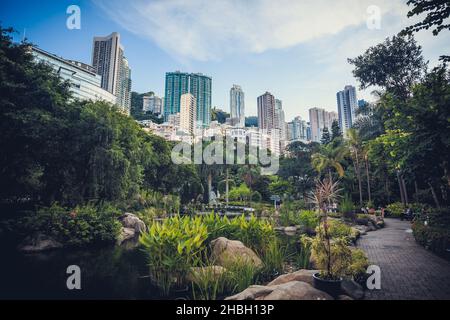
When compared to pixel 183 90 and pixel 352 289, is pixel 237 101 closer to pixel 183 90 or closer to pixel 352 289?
pixel 183 90

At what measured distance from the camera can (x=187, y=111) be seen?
95.8 meters

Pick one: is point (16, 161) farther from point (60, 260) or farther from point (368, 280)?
point (368, 280)

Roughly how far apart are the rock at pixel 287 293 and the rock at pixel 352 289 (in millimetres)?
475

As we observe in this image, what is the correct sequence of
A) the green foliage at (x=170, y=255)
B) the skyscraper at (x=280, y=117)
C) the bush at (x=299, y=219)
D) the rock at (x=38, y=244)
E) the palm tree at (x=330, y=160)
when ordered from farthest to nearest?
the skyscraper at (x=280, y=117), the palm tree at (x=330, y=160), the bush at (x=299, y=219), the rock at (x=38, y=244), the green foliage at (x=170, y=255)

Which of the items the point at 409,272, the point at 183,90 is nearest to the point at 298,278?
the point at 409,272

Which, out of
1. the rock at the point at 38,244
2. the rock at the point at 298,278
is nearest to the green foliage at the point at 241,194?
the rock at the point at 38,244

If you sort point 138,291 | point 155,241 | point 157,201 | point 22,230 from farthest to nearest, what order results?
point 157,201 < point 22,230 < point 155,241 < point 138,291

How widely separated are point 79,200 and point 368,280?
536 inches

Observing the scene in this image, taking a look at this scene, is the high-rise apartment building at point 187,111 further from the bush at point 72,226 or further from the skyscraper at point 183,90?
the bush at point 72,226

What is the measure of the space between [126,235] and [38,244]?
358 cm

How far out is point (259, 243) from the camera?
7379 mm

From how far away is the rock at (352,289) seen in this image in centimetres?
416

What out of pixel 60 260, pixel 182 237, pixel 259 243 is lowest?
pixel 60 260
